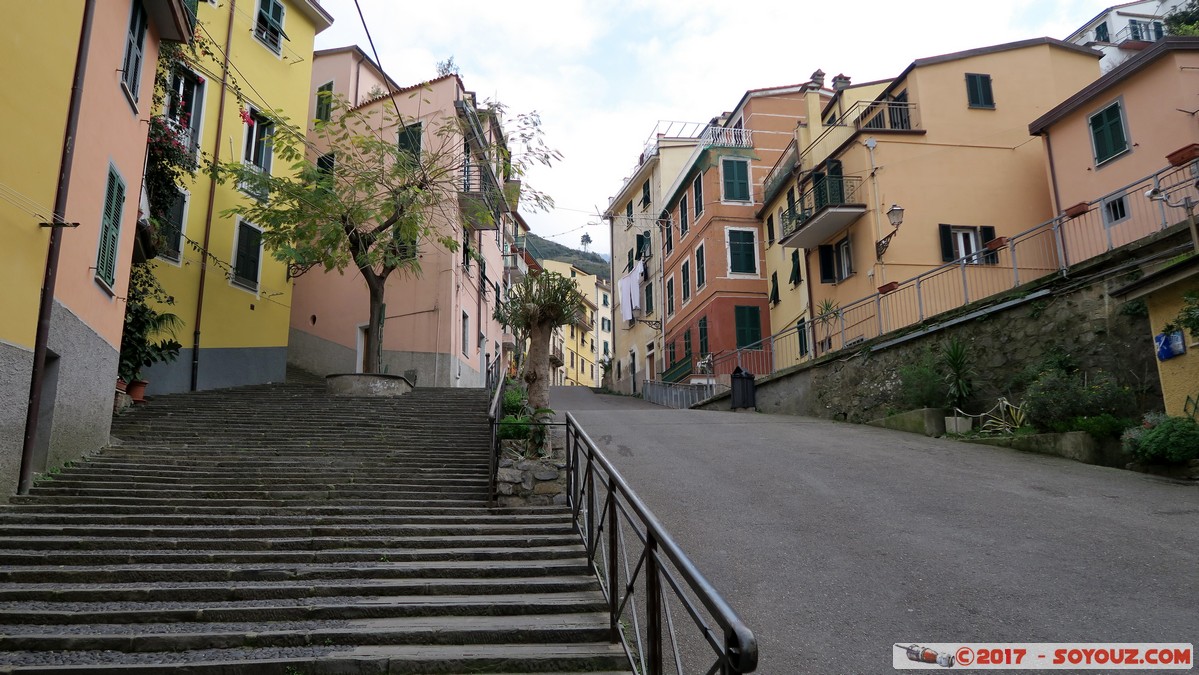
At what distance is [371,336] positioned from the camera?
17.9m

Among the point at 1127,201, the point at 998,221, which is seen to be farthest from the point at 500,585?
the point at 998,221

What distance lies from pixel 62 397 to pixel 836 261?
768 inches

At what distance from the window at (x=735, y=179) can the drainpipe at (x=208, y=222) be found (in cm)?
1762

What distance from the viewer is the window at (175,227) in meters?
16.4

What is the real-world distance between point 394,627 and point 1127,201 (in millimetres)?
15194

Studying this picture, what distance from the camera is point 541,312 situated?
1291cm

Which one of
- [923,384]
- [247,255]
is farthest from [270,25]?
[923,384]

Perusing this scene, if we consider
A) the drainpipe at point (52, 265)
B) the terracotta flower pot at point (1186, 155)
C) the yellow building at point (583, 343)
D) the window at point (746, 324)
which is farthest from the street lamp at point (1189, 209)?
the yellow building at point (583, 343)

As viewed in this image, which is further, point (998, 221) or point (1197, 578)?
point (998, 221)

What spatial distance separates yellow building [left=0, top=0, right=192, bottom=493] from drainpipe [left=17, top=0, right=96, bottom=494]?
0.04 feet

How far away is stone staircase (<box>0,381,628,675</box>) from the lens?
493cm

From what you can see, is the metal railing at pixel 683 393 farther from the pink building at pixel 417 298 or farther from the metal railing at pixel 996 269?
the pink building at pixel 417 298

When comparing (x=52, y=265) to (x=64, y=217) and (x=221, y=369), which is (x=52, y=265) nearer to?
(x=64, y=217)

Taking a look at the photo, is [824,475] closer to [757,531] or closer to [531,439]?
[757,531]
